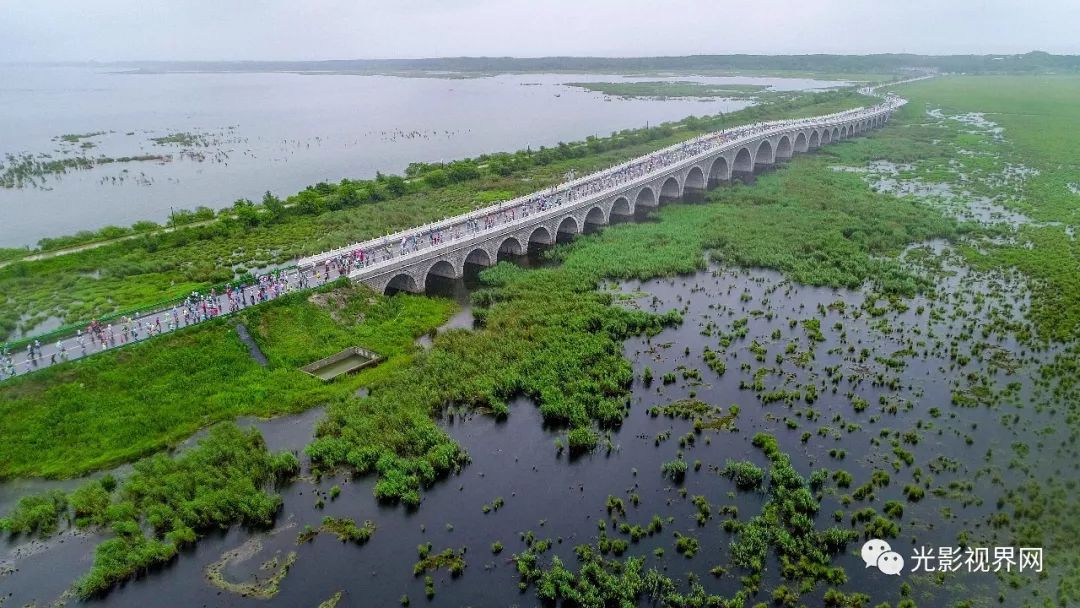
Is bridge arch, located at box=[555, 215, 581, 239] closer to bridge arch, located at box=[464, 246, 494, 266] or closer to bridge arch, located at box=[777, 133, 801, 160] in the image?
bridge arch, located at box=[464, 246, 494, 266]

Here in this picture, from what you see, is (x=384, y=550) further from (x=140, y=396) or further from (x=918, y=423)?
(x=918, y=423)

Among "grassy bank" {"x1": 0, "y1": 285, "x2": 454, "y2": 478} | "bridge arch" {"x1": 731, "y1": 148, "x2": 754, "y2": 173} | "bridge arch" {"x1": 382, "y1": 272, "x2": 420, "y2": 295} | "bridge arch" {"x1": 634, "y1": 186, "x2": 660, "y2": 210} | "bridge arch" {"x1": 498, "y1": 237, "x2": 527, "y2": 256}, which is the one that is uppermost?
"bridge arch" {"x1": 731, "y1": 148, "x2": 754, "y2": 173}

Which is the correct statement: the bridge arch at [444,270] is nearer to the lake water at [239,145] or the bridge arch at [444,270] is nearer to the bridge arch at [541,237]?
the bridge arch at [541,237]

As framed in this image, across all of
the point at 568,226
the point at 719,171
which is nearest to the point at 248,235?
the point at 568,226

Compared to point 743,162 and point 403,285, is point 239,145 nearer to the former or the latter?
point 743,162

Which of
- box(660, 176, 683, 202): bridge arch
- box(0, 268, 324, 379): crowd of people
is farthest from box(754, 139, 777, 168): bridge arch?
box(0, 268, 324, 379): crowd of people

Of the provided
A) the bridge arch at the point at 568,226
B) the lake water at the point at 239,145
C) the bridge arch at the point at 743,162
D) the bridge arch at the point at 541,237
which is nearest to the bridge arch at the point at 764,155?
the bridge arch at the point at 743,162

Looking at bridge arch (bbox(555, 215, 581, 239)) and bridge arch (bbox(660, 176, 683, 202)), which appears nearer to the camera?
bridge arch (bbox(555, 215, 581, 239))
